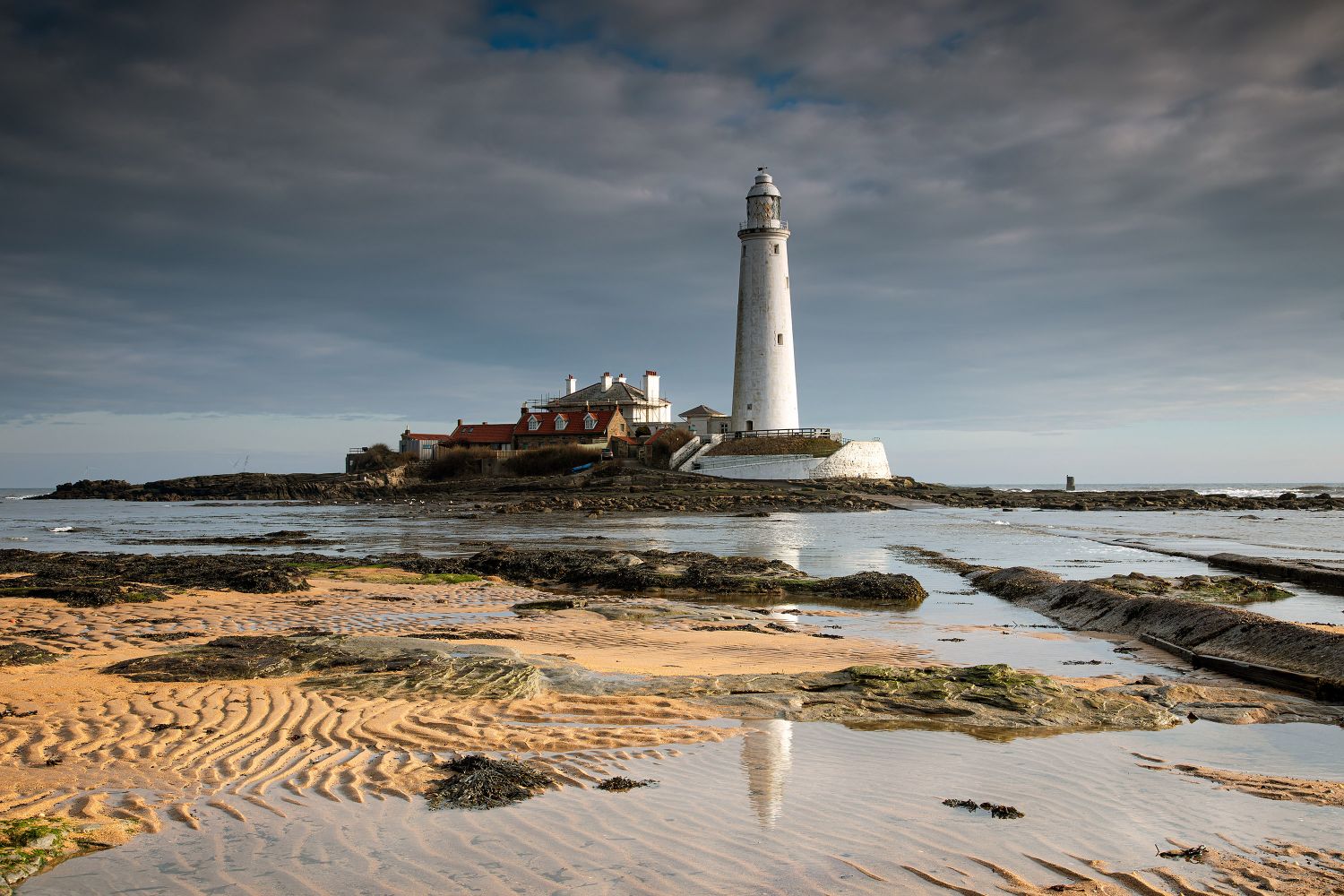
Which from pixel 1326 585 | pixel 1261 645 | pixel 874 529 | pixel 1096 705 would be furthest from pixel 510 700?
pixel 874 529

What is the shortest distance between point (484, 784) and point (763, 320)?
51.9 m

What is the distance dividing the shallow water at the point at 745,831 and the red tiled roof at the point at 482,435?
68.5 meters

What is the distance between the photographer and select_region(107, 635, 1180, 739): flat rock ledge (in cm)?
687

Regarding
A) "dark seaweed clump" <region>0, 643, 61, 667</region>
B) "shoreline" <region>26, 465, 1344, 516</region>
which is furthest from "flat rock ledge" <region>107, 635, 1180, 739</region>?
"shoreline" <region>26, 465, 1344, 516</region>

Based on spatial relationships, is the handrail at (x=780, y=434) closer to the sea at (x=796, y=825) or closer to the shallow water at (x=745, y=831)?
the sea at (x=796, y=825)

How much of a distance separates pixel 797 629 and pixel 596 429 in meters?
59.5

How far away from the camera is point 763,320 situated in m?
55.8

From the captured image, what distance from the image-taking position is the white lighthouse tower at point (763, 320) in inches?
2174

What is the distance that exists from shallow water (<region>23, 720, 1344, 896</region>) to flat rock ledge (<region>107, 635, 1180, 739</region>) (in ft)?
2.98

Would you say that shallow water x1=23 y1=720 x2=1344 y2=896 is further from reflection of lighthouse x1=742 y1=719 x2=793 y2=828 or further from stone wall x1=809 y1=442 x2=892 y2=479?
stone wall x1=809 y1=442 x2=892 y2=479

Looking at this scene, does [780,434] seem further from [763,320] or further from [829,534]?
[829,534]

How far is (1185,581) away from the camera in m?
14.9

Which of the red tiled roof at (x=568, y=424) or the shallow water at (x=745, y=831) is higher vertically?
the red tiled roof at (x=568, y=424)

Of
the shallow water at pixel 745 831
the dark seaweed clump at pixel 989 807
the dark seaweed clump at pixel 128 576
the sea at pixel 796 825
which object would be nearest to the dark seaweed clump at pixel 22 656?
the dark seaweed clump at pixel 128 576
